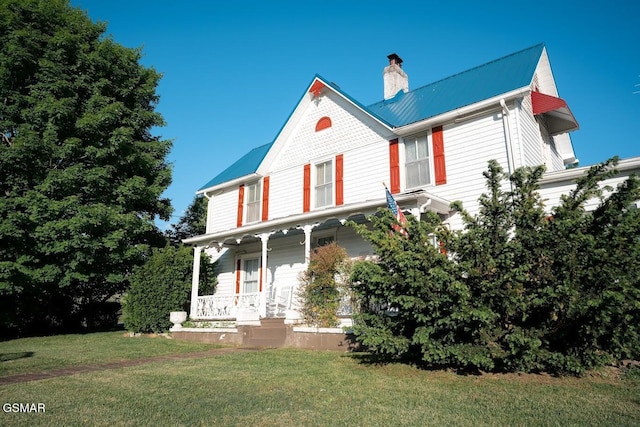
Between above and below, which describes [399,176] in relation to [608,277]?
above

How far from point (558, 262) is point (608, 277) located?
63cm

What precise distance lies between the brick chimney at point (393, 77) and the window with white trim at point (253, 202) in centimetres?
683

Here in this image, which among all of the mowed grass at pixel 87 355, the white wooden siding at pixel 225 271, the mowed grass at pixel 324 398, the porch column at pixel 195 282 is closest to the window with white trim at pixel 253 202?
the white wooden siding at pixel 225 271

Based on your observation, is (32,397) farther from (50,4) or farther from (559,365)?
(50,4)

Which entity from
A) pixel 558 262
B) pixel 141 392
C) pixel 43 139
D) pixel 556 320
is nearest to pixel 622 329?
pixel 556 320

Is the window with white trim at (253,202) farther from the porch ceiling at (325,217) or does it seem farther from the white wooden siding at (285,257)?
the white wooden siding at (285,257)

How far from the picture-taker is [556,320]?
242 inches

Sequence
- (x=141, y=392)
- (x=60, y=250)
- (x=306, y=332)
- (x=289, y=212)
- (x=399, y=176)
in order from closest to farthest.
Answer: (x=141, y=392) → (x=306, y=332) → (x=399, y=176) → (x=60, y=250) → (x=289, y=212)

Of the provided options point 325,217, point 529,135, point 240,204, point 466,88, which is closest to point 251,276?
point 240,204

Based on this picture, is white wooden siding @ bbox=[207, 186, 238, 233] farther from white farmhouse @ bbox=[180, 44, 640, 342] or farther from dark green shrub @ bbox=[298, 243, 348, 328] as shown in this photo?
dark green shrub @ bbox=[298, 243, 348, 328]

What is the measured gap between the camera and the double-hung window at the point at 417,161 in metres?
13.0

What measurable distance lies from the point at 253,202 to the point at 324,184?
397cm

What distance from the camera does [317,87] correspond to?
647 inches

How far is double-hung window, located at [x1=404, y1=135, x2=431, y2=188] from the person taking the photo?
1303 cm
